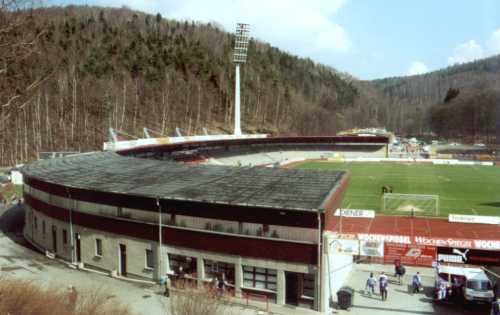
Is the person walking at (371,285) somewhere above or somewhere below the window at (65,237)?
below

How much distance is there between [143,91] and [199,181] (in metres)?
78.0

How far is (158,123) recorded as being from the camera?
315ft

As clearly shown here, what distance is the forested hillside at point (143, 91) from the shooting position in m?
74.8

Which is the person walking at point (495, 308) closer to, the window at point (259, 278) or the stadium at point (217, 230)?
the stadium at point (217, 230)

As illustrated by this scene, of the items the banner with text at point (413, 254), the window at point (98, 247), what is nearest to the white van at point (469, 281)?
the banner with text at point (413, 254)

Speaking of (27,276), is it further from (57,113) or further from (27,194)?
(57,113)

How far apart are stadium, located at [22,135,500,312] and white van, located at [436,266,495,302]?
2.60 m

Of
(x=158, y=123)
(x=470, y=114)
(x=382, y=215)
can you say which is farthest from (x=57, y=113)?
(x=470, y=114)

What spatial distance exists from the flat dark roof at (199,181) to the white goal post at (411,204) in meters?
14.6

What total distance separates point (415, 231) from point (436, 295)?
43.4ft

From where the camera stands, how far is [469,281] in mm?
20406

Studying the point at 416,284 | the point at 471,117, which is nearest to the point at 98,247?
the point at 416,284

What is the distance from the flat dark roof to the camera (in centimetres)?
2153

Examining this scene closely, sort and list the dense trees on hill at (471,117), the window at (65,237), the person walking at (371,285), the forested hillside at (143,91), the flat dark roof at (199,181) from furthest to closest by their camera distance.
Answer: the dense trees on hill at (471,117), the forested hillside at (143,91), the window at (65,237), the flat dark roof at (199,181), the person walking at (371,285)
